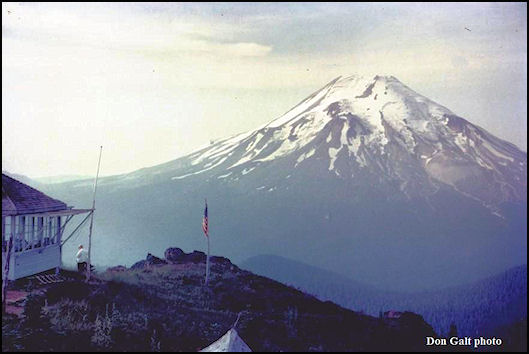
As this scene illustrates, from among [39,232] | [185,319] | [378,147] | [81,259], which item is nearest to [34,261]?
[39,232]

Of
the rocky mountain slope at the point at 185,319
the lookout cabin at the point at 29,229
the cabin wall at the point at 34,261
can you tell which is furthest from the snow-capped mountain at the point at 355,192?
the lookout cabin at the point at 29,229

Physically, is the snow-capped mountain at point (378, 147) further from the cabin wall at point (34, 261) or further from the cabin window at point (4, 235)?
the cabin window at point (4, 235)

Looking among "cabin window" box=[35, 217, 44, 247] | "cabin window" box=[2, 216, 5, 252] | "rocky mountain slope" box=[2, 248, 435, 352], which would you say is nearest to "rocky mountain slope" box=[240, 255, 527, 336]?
"rocky mountain slope" box=[2, 248, 435, 352]

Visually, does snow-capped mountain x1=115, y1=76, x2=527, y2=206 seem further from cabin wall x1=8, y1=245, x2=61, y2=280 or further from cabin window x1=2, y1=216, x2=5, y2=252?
cabin window x1=2, y1=216, x2=5, y2=252

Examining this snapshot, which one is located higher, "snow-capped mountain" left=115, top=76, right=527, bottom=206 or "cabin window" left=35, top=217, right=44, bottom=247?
"snow-capped mountain" left=115, top=76, right=527, bottom=206

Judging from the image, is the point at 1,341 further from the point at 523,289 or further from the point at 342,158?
the point at 523,289

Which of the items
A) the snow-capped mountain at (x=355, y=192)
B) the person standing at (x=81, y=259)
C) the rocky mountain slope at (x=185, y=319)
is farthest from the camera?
the snow-capped mountain at (x=355, y=192)

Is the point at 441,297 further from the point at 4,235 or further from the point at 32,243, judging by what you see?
the point at 4,235

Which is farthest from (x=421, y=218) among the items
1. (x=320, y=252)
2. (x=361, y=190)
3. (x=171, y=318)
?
(x=171, y=318)
